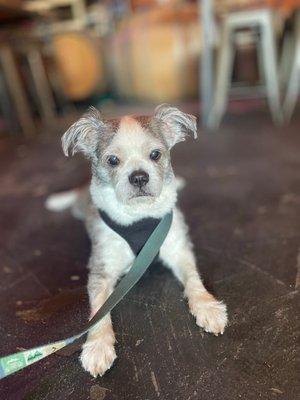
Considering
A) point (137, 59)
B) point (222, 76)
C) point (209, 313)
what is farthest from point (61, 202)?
point (137, 59)

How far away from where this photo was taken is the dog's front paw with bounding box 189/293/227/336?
1.75m

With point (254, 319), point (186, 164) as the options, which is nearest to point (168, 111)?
point (254, 319)

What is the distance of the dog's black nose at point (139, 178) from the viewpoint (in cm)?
183

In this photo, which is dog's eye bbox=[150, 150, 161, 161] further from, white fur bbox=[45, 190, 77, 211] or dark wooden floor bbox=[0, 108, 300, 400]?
white fur bbox=[45, 190, 77, 211]

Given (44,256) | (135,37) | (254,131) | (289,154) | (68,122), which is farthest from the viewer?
(135,37)

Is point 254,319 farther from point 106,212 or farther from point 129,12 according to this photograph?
point 129,12

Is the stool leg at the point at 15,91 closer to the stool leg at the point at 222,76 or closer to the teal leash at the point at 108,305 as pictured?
the stool leg at the point at 222,76

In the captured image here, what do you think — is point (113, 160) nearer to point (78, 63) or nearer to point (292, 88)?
point (292, 88)

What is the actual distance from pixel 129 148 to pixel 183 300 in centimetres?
78

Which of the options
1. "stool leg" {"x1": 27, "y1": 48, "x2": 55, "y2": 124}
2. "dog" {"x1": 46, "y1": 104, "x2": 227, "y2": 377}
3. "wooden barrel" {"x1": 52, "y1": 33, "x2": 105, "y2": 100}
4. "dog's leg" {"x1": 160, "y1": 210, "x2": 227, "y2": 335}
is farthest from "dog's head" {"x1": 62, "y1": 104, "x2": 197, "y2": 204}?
"wooden barrel" {"x1": 52, "y1": 33, "x2": 105, "y2": 100}

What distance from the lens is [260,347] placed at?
1.65 m

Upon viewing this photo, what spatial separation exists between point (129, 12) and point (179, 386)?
22.5ft

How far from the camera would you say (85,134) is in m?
2.04

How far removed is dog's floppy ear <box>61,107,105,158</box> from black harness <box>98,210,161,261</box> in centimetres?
40
